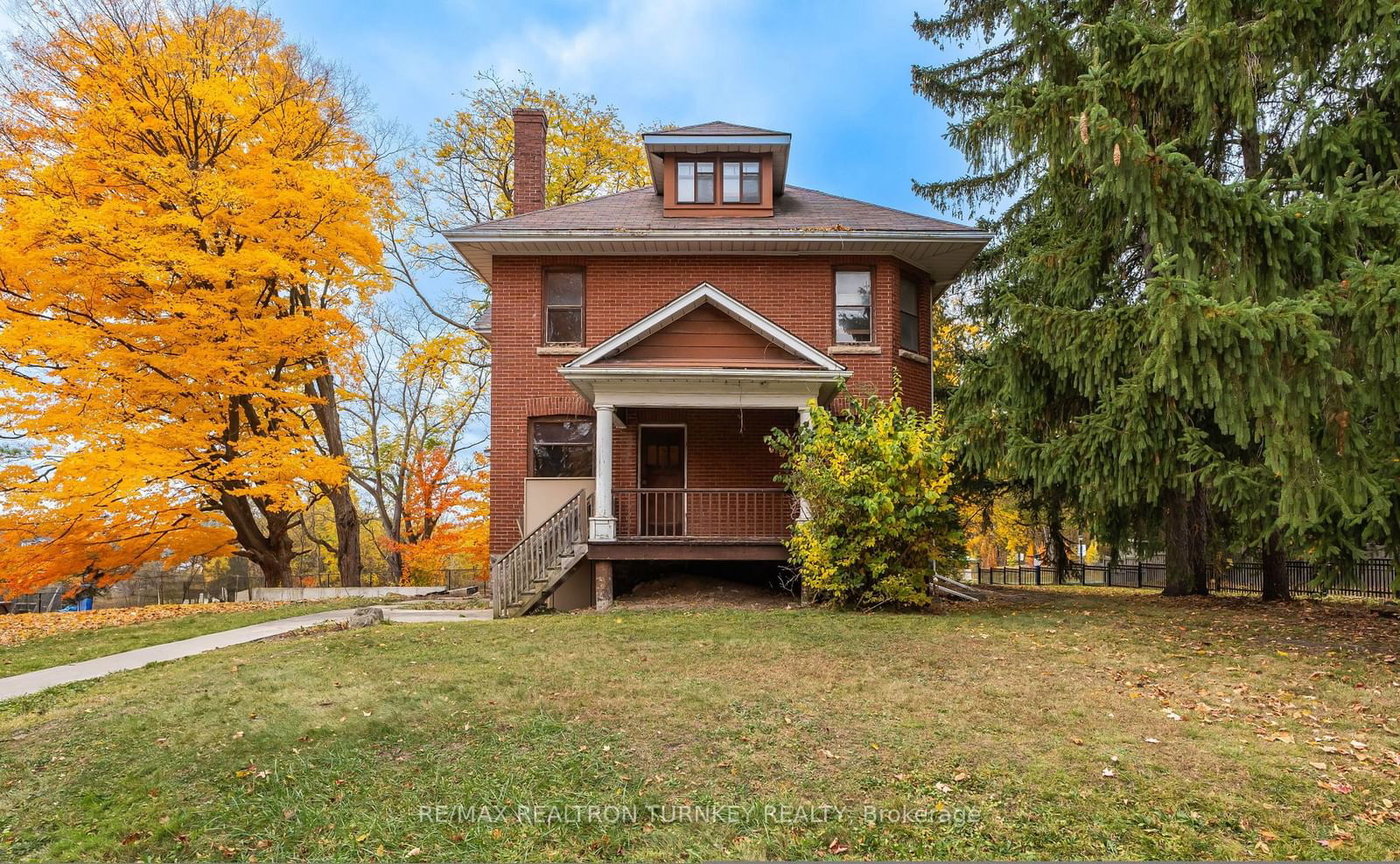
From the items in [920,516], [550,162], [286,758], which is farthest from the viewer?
[550,162]

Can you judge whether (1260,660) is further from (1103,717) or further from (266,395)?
(266,395)

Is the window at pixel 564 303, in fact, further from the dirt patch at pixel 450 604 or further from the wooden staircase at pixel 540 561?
the dirt patch at pixel 450 604

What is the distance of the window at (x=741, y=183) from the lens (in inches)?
679

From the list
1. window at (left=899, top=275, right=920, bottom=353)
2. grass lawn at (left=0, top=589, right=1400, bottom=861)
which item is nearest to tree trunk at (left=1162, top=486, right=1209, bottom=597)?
window at (left=899, top=275, right=920, bottom=353)

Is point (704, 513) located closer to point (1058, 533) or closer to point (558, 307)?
point (558, 307)

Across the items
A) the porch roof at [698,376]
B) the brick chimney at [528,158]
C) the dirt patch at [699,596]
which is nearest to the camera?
the dirt patch at [699,596]

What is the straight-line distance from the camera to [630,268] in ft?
53.7

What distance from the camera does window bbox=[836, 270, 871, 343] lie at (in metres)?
16.5

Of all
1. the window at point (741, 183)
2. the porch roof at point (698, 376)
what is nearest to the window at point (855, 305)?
the window at point (741, 183)

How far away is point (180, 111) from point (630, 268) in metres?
10.8

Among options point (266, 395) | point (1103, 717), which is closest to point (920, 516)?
point (1103, 717)

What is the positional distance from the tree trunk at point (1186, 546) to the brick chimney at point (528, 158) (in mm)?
14325

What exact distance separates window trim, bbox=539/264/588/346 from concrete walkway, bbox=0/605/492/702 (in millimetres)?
5511

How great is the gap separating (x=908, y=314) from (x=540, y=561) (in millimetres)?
9163
